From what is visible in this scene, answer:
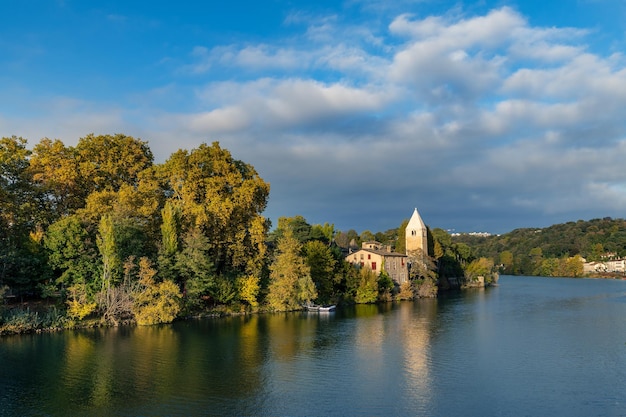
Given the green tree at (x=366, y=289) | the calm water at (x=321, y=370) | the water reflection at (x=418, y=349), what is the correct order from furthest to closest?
the green tree at (x=366, y=289) → the water reflection at (x=418, y=349) → the calm water at (x=321, y=370)

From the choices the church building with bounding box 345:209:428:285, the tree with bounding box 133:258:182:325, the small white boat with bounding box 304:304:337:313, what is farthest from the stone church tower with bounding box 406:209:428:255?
the tree with bounding box 133:258:182:325

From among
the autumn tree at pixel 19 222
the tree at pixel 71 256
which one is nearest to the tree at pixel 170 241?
the tree at pixel 71 256

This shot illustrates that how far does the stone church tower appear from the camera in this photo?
307 feet

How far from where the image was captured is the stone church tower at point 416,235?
93688 millimetres

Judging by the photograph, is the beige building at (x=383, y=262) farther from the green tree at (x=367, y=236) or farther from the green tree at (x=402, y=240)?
the green tree at (x=367, y=236)

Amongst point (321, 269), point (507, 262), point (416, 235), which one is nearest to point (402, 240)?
point (416, 235)

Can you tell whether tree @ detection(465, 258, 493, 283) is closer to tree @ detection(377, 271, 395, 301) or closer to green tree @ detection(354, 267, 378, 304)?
tree @ detection(377, 271, 395, 301)

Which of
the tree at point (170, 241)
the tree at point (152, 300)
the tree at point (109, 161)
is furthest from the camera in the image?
the tree at point (109, 161)

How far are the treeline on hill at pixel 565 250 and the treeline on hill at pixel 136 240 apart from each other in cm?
11025

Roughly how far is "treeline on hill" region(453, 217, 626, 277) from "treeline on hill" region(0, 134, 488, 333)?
110248mm

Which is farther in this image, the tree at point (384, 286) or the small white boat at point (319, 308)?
the tree at point (384, 286)

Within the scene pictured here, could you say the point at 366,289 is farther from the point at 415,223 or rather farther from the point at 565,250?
the point at 565,250

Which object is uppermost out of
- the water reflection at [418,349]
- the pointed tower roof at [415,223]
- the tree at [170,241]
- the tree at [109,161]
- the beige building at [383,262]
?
the tree at [109,161]

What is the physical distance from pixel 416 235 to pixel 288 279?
1767 inches
